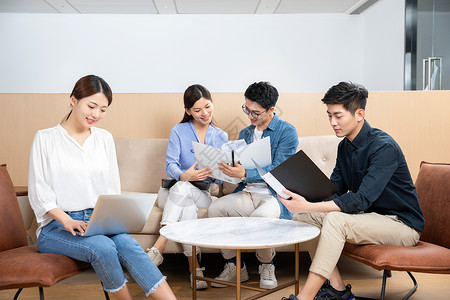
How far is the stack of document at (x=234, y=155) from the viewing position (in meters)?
2.12

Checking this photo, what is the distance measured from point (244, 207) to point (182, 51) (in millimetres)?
5261

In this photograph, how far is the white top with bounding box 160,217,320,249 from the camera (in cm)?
151

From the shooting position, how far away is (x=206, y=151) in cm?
222

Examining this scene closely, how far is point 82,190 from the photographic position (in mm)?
1818

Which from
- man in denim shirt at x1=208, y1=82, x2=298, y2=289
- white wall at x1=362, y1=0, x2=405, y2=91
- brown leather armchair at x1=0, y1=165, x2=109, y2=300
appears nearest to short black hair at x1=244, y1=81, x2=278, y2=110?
man in denim shirt at x1=208, y1=82, x2=298, y2=289

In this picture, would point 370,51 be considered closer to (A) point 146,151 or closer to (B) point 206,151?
(A) point 146,151

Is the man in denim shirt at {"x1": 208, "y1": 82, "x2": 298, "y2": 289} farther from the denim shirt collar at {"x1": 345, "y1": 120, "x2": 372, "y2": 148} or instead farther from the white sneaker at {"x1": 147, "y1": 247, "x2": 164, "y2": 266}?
the denim shirt collar at {"x1": 345, "y1": 120, "x2": 372, "y2": 148}

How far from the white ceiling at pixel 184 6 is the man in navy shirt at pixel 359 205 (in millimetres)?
4987

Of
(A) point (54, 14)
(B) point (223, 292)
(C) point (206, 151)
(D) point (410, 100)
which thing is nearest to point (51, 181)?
(C) point (206, 151)

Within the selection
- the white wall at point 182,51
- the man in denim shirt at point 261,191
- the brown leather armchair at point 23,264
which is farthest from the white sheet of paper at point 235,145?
the white wall at point 182,51

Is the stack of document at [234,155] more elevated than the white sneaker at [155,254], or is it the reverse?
the stack of document at [234,155]

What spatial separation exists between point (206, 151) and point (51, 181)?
2.51 ft

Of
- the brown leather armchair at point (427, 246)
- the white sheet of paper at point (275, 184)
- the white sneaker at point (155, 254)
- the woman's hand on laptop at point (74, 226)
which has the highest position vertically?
the white sheet of paper at point (275, 184)

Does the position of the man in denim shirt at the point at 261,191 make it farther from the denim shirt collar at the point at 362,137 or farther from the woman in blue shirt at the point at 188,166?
the denim shirt collar at the point at 362,137
